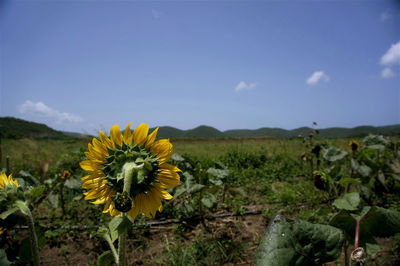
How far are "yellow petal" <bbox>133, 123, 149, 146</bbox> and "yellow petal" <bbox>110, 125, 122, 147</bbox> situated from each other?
2.5 inches

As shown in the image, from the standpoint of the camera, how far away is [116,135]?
39.5 inches

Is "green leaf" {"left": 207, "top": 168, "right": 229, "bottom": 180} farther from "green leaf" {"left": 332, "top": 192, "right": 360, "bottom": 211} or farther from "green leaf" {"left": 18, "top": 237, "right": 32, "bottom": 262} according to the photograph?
"green leaf" {"left": 18, "top": 237, "right": 32, "bottom": 262}

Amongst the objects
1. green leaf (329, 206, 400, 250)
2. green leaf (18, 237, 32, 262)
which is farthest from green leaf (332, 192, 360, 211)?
green leaf (18, 237, 32, 262)

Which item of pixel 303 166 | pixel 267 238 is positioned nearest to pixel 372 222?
pixel 267 238

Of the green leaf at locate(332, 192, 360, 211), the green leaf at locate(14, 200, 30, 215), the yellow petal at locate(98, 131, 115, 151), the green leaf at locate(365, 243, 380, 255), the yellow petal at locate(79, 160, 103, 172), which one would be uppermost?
the yellow petal at locate(98, 131, 115, 151)

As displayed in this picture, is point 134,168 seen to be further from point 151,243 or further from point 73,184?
point 73,184

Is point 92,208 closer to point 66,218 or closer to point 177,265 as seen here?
point 66,218

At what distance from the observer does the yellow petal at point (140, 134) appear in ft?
3.36

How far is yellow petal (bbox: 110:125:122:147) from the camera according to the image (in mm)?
987

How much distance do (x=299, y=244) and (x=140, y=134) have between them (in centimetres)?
77

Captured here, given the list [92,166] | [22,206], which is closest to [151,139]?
[92,166]

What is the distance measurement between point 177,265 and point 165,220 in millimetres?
892

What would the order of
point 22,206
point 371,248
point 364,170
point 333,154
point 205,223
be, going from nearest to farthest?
point 22,206 < point 371,248 < point 205,223 < point 364,170 < point 333,154

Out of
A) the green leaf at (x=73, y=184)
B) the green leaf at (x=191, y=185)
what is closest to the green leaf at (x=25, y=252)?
the green leaf at (x=73, y=184)
